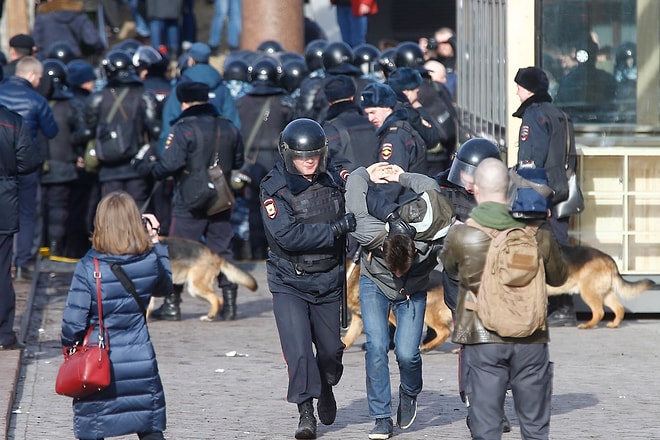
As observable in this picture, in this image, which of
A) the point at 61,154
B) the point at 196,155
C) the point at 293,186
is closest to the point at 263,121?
the point at 61,154

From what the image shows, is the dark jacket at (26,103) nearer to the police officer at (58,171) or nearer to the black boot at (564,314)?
the police officer at (58,171)

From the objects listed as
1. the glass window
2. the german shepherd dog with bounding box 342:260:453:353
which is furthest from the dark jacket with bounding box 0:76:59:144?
the glass window

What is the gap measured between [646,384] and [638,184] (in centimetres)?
290

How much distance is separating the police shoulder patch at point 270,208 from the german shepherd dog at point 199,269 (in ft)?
13.1

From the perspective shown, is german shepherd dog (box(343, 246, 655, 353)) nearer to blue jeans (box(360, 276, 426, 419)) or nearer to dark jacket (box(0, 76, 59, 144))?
blue jeans (box(360, 276, 426, 419))

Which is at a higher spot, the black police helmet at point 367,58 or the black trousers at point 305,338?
the black police helmet at point 367,58

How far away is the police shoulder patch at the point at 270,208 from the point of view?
22.5 feet

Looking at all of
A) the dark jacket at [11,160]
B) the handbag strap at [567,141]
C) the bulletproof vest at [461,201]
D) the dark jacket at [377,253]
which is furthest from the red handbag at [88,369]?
the handbag strap at [567,141]

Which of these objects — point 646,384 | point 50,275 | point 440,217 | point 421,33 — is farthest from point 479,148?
point 421,33

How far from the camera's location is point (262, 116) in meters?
13.2

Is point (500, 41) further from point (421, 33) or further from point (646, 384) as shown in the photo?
point (421, 33)

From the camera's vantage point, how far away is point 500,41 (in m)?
11.0

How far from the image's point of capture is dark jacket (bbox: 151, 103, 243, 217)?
10.8m

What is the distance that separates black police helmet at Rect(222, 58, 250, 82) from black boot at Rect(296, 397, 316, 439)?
7784 mm
